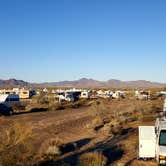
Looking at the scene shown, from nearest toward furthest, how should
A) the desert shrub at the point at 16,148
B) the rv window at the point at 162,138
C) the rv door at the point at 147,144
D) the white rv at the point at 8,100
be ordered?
the desert shrub at the point at 16,148, the rv window at the point at 162,138, the rv door at the point at 147,144, the white rv at the point at 8,100

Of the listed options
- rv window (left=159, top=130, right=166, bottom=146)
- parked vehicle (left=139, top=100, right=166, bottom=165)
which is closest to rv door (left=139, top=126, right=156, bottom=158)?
parked vehicle (left=139, top=100, right=166, bottom=165)

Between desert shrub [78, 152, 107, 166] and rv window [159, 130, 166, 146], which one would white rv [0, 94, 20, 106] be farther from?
rv window [159, 130, 166, 146]

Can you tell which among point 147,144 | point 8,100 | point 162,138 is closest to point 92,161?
point 147,144

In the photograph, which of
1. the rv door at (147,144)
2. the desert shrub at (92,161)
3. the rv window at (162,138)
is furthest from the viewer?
the rv door at (147,144)

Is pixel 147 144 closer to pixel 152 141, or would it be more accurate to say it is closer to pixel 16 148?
pixel 152 141

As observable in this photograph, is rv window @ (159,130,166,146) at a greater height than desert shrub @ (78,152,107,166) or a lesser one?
greater

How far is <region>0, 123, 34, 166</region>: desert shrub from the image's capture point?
11.6 m

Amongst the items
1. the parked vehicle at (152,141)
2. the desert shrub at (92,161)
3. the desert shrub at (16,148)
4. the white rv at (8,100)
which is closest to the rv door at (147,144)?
the parked vehicle at (152,141)

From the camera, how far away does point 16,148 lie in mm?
12703

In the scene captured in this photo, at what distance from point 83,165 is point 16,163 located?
7.63 ft

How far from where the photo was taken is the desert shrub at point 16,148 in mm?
11649

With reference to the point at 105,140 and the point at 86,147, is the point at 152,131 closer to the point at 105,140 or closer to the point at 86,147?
the point at 86,147

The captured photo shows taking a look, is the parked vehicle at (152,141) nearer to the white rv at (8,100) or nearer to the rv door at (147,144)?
the rv door at (147,144)

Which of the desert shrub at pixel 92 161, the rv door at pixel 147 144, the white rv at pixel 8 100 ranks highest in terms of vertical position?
the white rv at pixel 8 100
